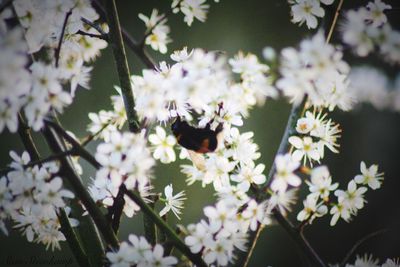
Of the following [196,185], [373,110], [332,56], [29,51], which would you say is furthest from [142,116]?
[373,110]

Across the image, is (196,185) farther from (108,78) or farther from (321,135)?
(321,135)

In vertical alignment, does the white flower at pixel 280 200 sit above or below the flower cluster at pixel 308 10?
below

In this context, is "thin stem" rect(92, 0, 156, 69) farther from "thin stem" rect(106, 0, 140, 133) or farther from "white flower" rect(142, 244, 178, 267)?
"white flower" rect(142, 244, 178, 267)

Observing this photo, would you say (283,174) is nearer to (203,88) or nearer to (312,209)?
(312,209)

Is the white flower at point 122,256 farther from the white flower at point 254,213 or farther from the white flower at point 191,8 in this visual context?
the white flower at point 191,8

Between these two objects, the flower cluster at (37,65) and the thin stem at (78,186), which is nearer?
the flower cluster at (37,65)

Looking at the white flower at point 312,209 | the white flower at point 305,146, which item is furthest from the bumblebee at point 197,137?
the white flower at point 312,209

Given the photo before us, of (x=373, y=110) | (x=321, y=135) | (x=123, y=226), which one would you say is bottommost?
(x=123, y=226)
